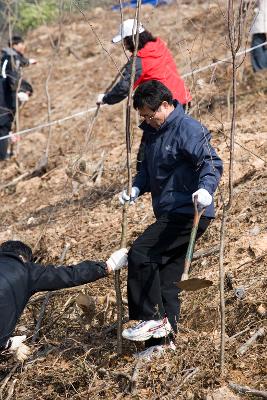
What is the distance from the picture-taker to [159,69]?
247 inches

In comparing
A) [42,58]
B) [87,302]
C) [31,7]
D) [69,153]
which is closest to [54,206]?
[69,153]

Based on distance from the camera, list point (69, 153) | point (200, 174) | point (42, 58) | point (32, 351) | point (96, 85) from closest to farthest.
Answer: point (200, 174) → point (32, 351) → point (69, 153) → point (96, 85) → point (42, 58)

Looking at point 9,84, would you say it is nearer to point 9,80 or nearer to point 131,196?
point 9,80

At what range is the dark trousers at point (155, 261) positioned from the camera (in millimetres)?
4176

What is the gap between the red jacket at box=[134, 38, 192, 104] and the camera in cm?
621

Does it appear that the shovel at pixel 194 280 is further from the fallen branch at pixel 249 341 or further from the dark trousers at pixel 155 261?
the fallen branch at pixel 249 341

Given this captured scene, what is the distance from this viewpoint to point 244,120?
26.1ft

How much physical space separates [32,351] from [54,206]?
10.2 feet

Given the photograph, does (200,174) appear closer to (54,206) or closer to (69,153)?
→ (54,206)

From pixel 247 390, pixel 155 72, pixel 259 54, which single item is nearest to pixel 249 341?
pixel 247 390

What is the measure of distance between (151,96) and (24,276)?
1.24m

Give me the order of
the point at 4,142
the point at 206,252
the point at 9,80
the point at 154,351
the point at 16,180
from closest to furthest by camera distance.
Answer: the point at 154,351
the point at 206,252
the point at 16,180
the point at 4,142
the point at 9,80

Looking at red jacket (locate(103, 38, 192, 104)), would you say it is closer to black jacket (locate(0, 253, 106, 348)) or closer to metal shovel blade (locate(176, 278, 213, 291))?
black jacket (locate(0, 253, 106, 348))

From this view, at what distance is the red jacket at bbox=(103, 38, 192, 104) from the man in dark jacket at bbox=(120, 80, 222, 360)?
1888 millimetres
